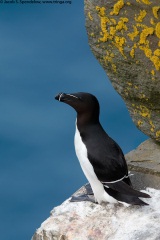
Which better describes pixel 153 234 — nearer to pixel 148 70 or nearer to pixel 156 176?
pixel 156 176

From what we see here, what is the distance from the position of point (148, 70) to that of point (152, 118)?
2.18ft

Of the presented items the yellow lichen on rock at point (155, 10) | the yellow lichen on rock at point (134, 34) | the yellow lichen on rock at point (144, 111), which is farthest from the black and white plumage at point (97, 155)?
the yellow lichen on rock at point (144, 111)

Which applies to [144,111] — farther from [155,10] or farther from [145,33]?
[155,10]

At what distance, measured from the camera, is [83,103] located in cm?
557

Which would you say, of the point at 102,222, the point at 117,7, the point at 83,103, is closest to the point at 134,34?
the point at 117,7

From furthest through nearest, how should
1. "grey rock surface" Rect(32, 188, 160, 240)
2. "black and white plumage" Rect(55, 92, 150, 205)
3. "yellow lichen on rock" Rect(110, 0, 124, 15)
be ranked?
"yellow lichen on rock" Rect(110, 0, 124, 15) → "black and white plumage" Rect(55, 92, 150, 205) → "grey rock surface" Rect(32, 188, 160, 240)

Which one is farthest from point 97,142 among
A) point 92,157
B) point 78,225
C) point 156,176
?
point 156,176

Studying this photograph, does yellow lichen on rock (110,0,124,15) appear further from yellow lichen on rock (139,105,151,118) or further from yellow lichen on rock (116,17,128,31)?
yellow lichen on rock (139,105,151,118)

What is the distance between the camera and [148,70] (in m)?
6.25

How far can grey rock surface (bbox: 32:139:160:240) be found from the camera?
5.40 m

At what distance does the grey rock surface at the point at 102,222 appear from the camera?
5402mm

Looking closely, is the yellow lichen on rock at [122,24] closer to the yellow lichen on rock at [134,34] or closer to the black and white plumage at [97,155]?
the yellow lichen on rock at [134,34]

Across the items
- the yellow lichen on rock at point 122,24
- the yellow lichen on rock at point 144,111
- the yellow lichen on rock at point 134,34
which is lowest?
the yellow lichen on rock at point 144,111

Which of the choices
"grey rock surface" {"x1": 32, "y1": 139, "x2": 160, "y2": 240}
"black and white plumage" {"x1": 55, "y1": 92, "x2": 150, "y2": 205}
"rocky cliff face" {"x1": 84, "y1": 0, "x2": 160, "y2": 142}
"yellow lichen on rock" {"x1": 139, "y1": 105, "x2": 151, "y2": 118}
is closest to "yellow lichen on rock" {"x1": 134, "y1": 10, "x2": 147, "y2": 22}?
"rocky cliff face" {"x1": 84, "y1": 0, "x2": 160, "y2": 142}
